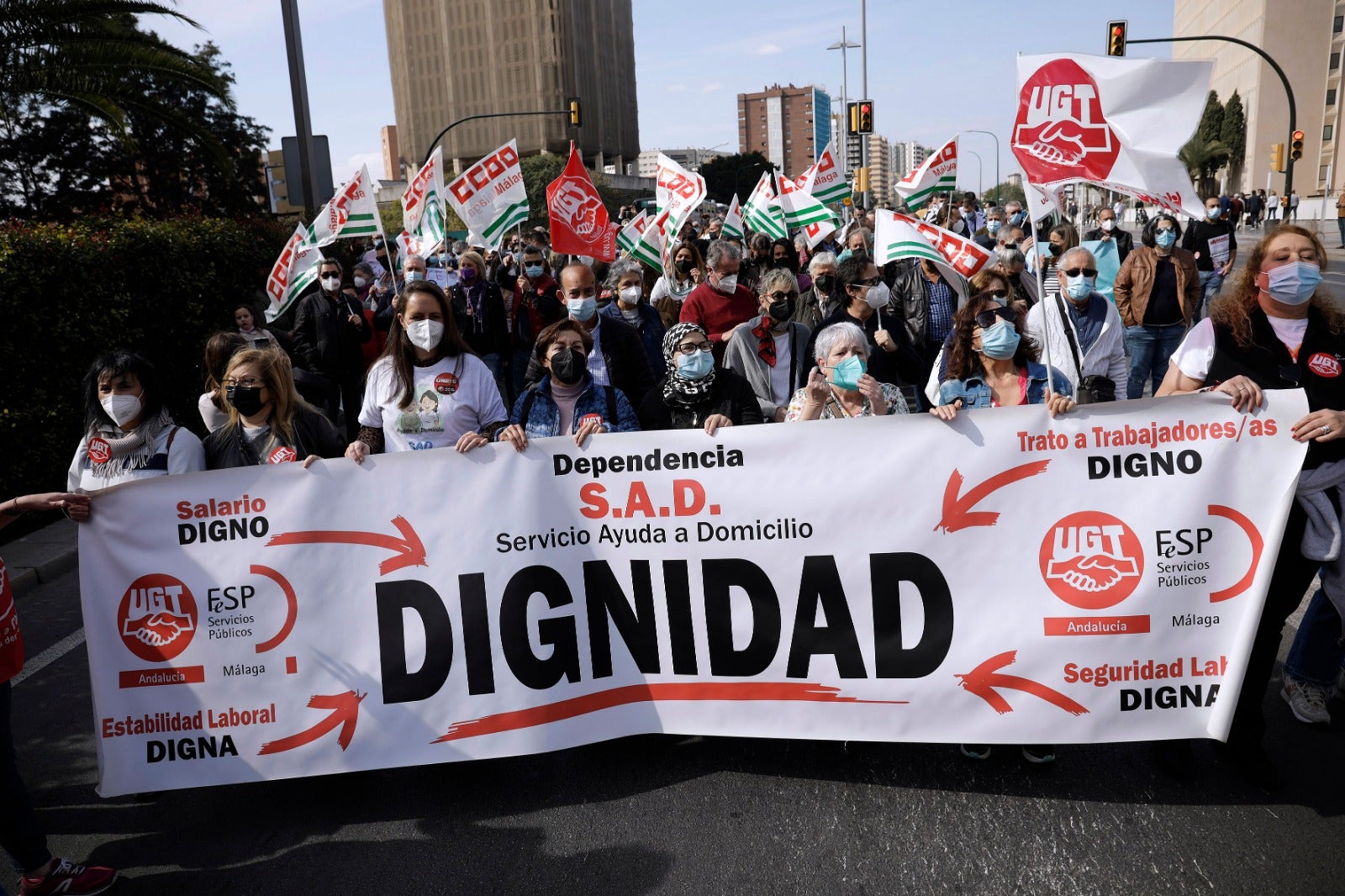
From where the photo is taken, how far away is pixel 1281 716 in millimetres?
4078

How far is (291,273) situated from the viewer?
967 cm

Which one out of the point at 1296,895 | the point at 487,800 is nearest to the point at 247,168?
the point at 487,800

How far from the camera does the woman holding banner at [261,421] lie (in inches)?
171

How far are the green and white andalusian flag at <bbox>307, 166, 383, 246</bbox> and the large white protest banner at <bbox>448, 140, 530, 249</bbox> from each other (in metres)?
0.86

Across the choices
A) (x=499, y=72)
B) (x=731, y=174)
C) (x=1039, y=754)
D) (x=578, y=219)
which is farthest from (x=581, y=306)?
(x=499, y=72)

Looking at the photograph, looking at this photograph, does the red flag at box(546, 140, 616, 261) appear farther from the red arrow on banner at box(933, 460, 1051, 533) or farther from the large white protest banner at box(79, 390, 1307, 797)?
the red arrow on banner at box(933, 460, 1051, 533)

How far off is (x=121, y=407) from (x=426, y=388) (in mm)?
1228

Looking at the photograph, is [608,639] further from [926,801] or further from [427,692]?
[926,801]

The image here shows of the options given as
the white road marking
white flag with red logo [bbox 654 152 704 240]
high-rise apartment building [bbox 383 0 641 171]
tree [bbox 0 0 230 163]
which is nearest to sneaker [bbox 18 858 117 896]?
the white road marking

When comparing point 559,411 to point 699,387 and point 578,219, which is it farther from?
point 578,219

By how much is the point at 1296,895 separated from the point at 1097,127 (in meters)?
3.27

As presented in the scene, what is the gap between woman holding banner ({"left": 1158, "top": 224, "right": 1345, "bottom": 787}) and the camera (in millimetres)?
3568

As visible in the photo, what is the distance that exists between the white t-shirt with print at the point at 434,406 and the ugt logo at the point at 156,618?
1131 mm

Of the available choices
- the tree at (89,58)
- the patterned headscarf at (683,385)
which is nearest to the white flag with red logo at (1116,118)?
the patterned headscarf at (683,385)
